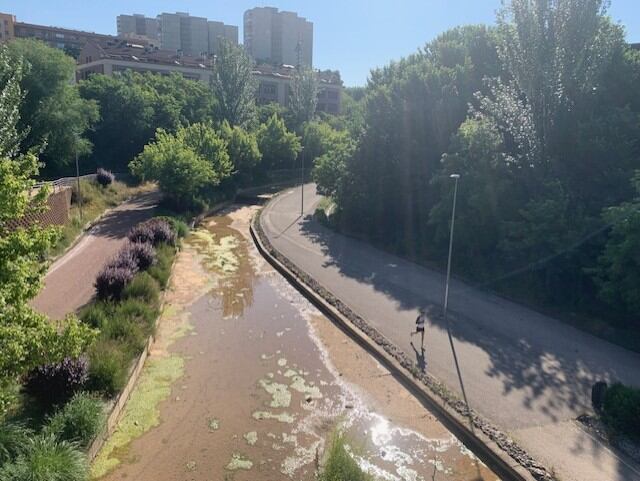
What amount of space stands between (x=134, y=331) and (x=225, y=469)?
5.04 meters

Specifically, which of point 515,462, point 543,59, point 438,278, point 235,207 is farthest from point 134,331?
point 235,207

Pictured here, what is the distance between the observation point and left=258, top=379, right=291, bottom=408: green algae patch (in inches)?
429

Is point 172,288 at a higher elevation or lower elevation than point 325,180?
lower

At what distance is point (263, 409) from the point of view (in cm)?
1067

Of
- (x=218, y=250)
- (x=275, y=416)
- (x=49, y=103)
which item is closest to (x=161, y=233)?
(x=218, y=250)

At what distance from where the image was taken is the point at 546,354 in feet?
43.3

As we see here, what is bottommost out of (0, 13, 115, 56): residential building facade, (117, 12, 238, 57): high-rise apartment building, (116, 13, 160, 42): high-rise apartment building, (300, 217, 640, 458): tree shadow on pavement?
(300, 217, 640, 458): tree shadow on pavement

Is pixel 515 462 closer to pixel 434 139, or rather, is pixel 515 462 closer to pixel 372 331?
pixel 372 331

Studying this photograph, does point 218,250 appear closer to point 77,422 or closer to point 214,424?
point 214,424

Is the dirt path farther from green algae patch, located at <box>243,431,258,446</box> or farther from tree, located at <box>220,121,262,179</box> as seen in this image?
tree, located at <box>220,121,262,179</box>

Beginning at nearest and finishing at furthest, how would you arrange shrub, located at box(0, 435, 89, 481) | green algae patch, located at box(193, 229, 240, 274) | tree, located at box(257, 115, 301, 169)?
shrub, located at box(0, 435, 89, 481) → green algae patch, located at box(193, 229, 240, 274) → tree, located at box(257, 115, 301, 169)

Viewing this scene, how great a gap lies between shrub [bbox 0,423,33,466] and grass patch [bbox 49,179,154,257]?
511 inches

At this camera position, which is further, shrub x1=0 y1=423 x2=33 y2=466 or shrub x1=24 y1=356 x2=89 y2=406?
shrub x1=24 y1=356 x2=89 y2=406

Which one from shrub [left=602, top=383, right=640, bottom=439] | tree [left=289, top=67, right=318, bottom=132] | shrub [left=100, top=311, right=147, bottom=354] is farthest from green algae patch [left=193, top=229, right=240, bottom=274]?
tree [left=289, top=67, right=318, bottom=132]
